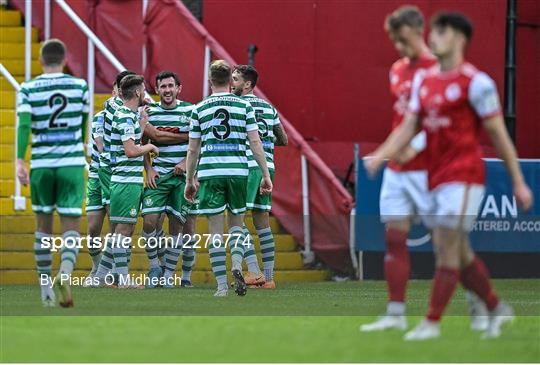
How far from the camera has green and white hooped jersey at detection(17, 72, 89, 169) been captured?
11727 mm

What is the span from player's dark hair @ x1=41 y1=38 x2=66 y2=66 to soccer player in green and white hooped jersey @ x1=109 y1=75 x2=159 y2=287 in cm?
355

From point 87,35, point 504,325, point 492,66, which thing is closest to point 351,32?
point 492,66

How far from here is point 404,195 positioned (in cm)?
1026

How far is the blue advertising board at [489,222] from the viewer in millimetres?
18656

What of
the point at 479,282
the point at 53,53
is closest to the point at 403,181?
the point at 479,282

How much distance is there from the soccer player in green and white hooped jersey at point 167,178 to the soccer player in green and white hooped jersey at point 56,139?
381 centimetres

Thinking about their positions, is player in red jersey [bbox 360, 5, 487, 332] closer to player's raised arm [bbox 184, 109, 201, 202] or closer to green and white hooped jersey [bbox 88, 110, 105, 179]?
player's raised arm [bbox 184, 109, 201, 202]

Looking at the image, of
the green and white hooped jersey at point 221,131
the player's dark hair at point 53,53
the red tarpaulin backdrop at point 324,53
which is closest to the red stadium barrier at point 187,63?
the red tarpaulin backdrop at point 324,53

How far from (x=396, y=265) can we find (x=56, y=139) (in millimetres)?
3015

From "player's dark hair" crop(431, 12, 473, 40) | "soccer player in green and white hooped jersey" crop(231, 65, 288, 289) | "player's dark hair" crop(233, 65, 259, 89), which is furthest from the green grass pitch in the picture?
"player's dark hair" crop(233, 65, 259, 89)

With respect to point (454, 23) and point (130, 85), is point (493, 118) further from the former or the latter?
point (130, 85)

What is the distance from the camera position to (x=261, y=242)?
53.5 ft

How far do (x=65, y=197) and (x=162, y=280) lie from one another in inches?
173

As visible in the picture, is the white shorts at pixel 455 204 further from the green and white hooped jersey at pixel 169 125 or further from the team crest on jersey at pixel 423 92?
the green and white hooped jersey at pixel 169 125
